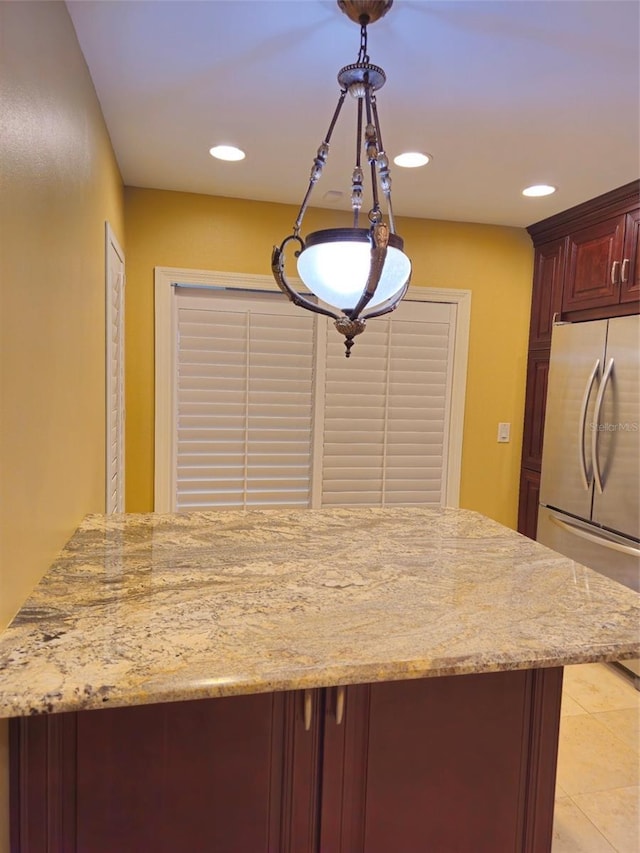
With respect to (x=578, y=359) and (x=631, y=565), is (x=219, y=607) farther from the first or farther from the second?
(x=578, y=359)

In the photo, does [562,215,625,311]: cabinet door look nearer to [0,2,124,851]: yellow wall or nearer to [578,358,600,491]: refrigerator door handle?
[578,358,600,491]: refrigerator door handle

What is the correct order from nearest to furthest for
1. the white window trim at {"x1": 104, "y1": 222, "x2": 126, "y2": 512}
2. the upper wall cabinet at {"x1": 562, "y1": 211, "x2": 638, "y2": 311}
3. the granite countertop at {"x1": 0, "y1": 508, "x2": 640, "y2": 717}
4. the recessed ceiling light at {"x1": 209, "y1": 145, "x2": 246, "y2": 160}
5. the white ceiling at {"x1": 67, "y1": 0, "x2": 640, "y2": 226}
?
the granite countertop at {"x1": 0, "y1": 508, "x2": 640, "y2": 717} → the white ceiling at {"x1": 67, "y1": 0, "x2": 640, "y2": 226} → the white window trim at {"x1": 104, "y1": 222, "x2": 126, "y2": 512} → the recessed ceiling light at {"x1": 209, "y1": 145, "x2": 246, "y2": 160} → the upper wall cabinet at {"x1": 562, "y1": 211, "x2": 638, "y2": 311}

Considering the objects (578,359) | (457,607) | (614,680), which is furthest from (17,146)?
(614,680)

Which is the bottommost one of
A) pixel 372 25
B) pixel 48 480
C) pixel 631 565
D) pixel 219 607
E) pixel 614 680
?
Result: pixel 614 680

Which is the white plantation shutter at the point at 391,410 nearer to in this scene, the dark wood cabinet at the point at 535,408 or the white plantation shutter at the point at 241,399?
the white plantation shutter at the point at 241,399

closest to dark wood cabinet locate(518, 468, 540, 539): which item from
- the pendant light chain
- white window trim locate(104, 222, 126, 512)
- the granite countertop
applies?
the granite countertop

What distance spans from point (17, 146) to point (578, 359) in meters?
2.73

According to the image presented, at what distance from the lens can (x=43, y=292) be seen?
3.98ft

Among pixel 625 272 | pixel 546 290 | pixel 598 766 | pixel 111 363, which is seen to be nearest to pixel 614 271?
pixel 625 272

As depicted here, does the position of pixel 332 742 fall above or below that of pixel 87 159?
below

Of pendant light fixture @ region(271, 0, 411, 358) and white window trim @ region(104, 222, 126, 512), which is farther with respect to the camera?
white window trim @ region(104, 222, 126, 512)

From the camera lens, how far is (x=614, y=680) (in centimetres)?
275

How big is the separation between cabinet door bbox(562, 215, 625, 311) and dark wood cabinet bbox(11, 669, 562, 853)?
2215 millimetres

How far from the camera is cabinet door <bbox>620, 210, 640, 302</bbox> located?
2633mm
